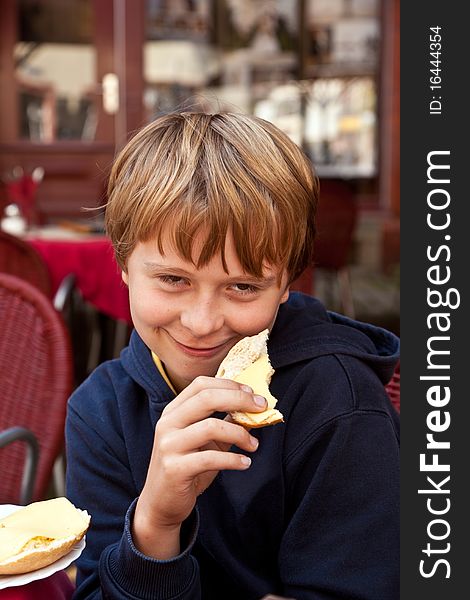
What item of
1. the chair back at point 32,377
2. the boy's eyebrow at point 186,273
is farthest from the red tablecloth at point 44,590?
the chair back at point 32,377

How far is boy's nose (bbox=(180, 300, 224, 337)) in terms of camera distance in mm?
1044

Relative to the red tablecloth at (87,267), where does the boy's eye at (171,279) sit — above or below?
above

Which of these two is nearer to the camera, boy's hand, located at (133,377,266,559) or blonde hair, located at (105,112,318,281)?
boy's hand, located at (133,377,266,559)

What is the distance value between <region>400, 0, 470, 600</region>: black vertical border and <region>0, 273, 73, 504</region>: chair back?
3.89 feet

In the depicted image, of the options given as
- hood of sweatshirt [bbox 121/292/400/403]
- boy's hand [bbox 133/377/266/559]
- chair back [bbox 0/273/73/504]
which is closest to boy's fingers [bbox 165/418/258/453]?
boy's hand [bbox 133/377/266/559]

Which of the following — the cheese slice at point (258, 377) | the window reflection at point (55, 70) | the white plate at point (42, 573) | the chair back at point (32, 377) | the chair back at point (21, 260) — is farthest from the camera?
the window reflection at point (55, 70)

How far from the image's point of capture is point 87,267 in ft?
13.0

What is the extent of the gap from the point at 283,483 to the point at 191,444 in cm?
24

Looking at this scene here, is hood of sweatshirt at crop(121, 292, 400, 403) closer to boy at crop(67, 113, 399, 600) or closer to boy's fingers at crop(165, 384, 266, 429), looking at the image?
boy at crop(67, 113, 399, 600)

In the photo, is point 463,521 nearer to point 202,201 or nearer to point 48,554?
point 48,554

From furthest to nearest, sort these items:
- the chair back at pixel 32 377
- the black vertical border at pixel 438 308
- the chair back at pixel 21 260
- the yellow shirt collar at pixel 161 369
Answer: the chair back at pixel 21 260, the chair back at pixel 32 377, the yellow shirt collar at pixel 161 369, the black vertical border at pixel 438 308

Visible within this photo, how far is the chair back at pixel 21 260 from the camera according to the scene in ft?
10.7

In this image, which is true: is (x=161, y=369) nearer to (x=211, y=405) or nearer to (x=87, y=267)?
(x=211, y=405)

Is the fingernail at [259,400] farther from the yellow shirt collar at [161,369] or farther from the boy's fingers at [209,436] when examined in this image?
the yellow shirt collar at [161,369]
